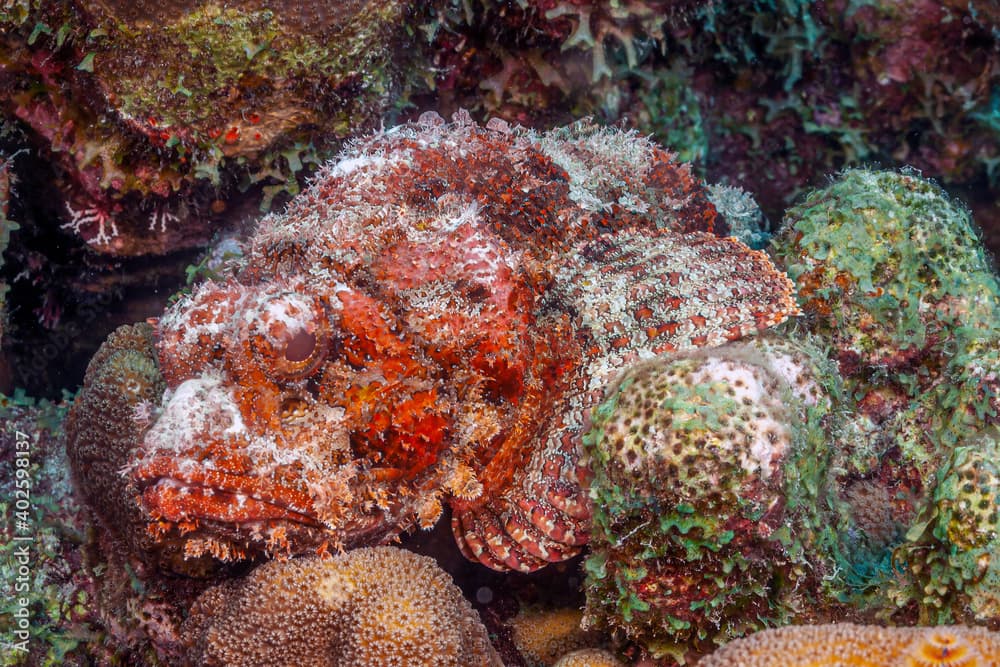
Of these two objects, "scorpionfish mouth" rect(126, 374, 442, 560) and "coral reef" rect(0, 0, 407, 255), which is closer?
"scorpionfish mouth" rect(126, 374, 442, 560)

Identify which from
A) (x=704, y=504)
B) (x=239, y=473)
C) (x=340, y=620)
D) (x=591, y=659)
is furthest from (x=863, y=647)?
(x=239, y=473)

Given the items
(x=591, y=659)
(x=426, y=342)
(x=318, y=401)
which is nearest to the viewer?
(x=318, y=401)

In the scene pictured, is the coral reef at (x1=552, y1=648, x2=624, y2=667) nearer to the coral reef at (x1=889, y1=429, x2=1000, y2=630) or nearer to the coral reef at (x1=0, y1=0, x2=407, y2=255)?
the coral reef at (x1=889, y1=429, x2=1000, y2=630)

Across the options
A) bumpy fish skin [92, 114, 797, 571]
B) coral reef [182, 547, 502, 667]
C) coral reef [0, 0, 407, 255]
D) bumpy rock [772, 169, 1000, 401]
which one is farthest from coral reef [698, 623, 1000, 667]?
coral reef [0, 0, 407, 255]

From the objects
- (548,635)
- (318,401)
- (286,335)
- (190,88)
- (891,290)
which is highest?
(190,88)

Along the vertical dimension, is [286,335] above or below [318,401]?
above

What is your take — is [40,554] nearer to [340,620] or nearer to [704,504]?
[340,620]

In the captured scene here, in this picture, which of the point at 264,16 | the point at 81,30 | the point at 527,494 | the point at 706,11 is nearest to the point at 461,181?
the point at 264,16
